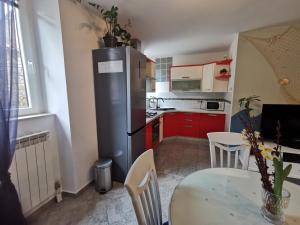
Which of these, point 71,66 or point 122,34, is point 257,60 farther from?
point 71,66

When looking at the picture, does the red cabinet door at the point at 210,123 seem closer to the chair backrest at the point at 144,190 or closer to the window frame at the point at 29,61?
the chair backrest at the point at 144,190

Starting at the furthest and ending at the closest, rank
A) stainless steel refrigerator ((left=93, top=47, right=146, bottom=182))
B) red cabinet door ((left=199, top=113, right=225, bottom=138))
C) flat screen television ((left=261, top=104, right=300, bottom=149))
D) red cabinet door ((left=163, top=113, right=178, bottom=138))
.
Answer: red cabinet door ((left=163, top=113, right=178, bottom=138)) → red cabinet door ((left=199, top=113, right=225, bottom=138)) → flat screen television ((left=261, top=104, right=300, bottom=149)) → stainless steel refrigerator ((left=93, top=47, right=146, bottom=182))

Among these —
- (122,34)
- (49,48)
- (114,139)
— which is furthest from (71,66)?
(114,139)

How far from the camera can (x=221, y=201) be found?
894 mm

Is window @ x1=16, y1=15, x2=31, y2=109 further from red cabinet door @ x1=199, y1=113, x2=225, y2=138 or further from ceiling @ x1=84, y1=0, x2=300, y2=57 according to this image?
red cabinet door @ x1=199, y1=113, x2=225, y2=138

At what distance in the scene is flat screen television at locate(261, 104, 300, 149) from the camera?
7.39ft

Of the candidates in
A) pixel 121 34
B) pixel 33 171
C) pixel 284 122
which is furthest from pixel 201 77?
pixel 33 171

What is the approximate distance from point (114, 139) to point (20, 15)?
1.64 meters

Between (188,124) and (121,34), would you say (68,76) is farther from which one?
(188,124)

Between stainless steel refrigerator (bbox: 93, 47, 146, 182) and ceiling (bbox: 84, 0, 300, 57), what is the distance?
1.74 ft

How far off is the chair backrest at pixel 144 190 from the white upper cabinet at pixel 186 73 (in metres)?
3.16

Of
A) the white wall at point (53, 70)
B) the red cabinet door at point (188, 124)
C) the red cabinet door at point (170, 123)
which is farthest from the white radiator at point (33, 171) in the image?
the red cabinet door at point (188, 124)

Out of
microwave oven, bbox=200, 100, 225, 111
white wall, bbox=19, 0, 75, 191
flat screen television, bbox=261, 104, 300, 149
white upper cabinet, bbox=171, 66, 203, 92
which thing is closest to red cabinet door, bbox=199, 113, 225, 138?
microwave oven, bbox=200, 100, 225, 111

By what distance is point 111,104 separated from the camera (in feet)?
6.72
